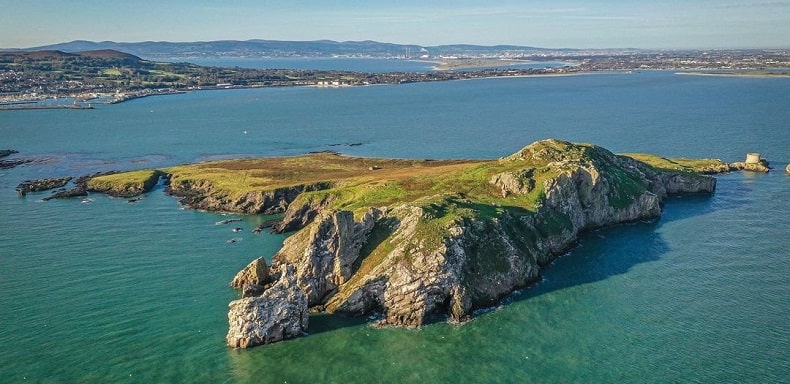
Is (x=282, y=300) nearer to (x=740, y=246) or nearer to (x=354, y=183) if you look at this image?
(x=354, y=183)

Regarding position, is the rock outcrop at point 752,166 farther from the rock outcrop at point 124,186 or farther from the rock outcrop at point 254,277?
the rock outcrop at point 124,186

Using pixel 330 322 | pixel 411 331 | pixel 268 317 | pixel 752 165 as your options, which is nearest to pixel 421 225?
pixel 411 331

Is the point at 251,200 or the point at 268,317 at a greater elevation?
the point at 251,200

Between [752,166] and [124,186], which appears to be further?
[752,166]

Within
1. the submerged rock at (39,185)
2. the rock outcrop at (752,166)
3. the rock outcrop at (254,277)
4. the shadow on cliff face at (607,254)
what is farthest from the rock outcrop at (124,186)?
the rock outcrop at (752,166)

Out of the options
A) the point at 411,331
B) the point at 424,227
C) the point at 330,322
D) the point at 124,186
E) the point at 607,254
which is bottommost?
the point at 330,322

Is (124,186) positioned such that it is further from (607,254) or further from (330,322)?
(607,254)
